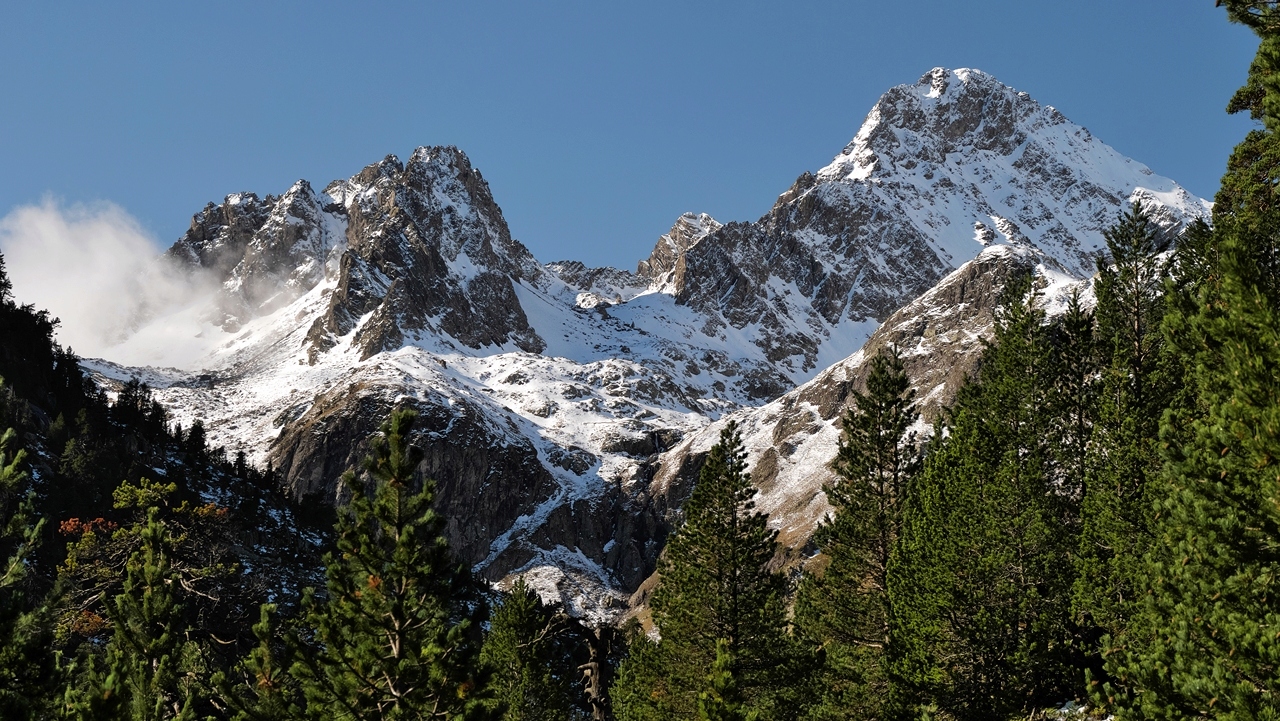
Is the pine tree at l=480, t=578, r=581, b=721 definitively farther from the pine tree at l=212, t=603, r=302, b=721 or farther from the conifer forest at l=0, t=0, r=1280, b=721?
the pine tree at l=212, t=603, r=302, b=721

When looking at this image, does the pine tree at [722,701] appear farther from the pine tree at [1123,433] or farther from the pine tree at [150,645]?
the pine tree at [150,645]

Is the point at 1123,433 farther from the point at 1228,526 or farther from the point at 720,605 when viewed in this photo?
the point at 1228,526

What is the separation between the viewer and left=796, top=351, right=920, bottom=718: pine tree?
34750 mm

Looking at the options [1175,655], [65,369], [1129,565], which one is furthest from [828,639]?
[65,369]

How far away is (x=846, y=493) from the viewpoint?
129 feet

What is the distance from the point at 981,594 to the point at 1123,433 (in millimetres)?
6833

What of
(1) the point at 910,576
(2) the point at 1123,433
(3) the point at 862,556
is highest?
(2) the point at 1123,433

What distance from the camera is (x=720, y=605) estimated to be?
3406 cm

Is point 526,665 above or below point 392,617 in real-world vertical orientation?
above

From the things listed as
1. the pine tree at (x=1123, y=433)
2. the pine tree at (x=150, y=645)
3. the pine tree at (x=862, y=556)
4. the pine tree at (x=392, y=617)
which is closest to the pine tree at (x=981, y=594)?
the pine tree at (x=1123, y=433)

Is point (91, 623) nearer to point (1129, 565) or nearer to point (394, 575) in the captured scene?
point (394, 575)

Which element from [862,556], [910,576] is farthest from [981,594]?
[862,556]

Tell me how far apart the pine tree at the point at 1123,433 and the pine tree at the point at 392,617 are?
51.9 feet

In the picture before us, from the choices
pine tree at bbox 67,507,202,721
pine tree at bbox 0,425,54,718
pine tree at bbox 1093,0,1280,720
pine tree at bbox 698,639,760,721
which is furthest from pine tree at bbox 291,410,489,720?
pine tree at bbox 1093,0,1280,720
